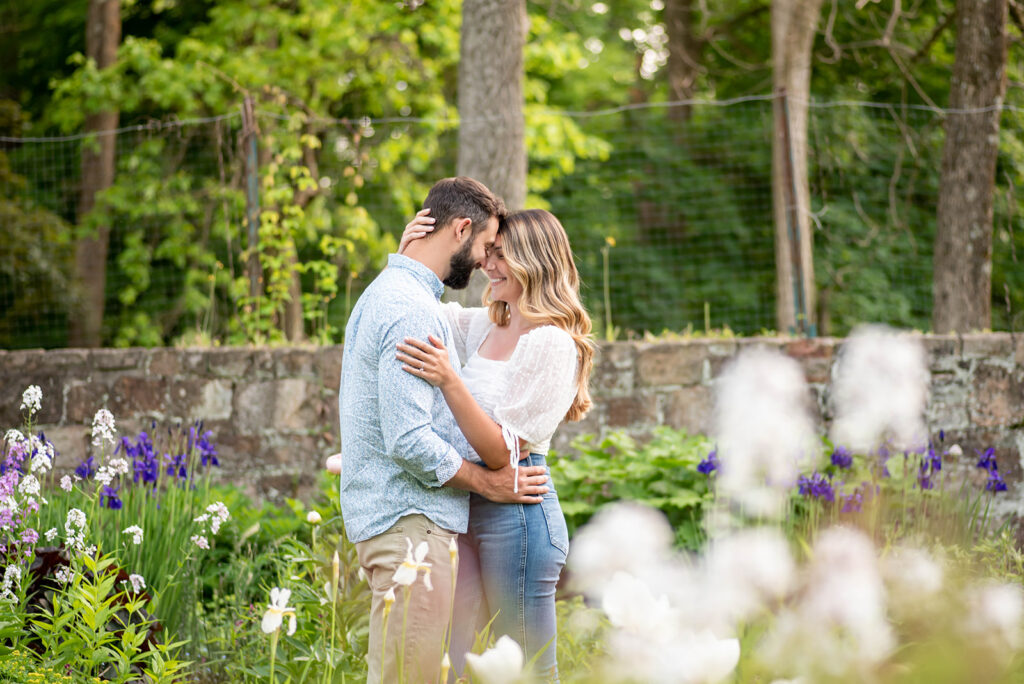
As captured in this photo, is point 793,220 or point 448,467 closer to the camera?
point 448,467

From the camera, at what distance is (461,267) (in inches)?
89.6

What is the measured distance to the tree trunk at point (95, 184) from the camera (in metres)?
7.79

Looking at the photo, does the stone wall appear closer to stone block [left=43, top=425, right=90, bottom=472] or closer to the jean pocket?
stone block [left=43, top=425, right=90, bottom=472]

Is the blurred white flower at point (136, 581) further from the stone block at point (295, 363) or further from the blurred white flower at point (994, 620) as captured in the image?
the stone block at point (295, 363)

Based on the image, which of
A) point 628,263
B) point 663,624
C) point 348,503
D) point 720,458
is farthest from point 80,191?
point 663,624

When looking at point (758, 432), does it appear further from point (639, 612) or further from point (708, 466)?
point (708, 466)

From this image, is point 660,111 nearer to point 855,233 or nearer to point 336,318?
point 855,233

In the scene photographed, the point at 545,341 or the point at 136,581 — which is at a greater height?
the point at 545,341

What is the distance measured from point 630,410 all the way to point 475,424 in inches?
123

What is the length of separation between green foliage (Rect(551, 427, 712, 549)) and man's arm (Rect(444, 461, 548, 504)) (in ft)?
5.49

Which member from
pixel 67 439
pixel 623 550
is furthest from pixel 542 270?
pixel 67 439

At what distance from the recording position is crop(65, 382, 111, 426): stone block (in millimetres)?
5102

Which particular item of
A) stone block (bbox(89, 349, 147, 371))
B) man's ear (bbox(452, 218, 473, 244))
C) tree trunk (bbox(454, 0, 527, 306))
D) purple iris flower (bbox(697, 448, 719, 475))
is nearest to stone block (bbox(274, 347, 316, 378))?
stone block (bbox(89, 349, 147, 371))

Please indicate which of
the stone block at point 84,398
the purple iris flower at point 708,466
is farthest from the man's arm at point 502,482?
the stone block at point 84,398
